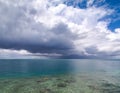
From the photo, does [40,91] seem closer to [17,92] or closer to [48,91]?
[48,91]

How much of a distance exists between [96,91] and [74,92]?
593 cm

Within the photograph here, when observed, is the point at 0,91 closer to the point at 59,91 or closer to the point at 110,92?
the point at 59,91

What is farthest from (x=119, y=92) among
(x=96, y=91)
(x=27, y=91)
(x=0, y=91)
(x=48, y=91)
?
(x=0, y=91)

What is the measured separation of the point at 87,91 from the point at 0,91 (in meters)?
22.4

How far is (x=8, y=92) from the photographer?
28.7 meters

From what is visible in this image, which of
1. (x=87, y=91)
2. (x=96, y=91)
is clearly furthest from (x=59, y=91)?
(x=96, y=91)

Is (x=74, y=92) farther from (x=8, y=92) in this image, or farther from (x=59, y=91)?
(x=8, y=92)

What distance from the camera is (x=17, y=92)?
28.8 m

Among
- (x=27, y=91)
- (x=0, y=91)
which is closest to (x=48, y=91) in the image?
(x=27, y=91)

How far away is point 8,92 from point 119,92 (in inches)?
1108

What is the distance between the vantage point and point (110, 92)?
98.4 ft

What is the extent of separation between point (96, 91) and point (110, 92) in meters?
3.50

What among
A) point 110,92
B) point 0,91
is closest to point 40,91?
point 0,91

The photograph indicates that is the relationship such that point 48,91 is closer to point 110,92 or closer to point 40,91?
A: point 40,91
